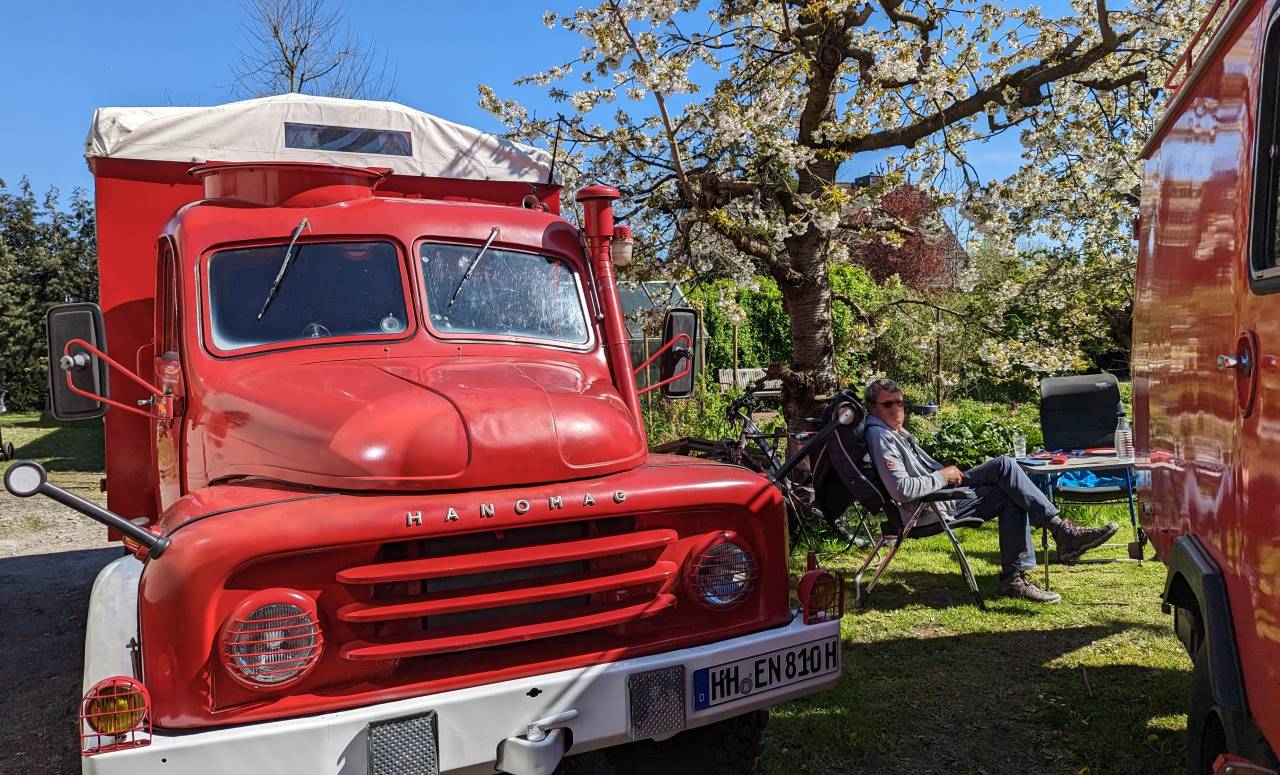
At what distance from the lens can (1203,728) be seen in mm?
3070

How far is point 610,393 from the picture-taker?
4180 millimetres

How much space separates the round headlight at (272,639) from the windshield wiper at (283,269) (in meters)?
1.59

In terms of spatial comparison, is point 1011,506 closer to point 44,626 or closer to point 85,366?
point 85,366

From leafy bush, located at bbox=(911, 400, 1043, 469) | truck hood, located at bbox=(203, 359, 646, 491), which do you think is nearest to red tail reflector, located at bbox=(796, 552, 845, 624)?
truck hood, located at bbox=(203, 359, 646, 491)

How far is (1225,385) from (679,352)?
2.75 metres

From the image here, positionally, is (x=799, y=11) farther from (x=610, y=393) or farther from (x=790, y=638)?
(x=790, y=638)

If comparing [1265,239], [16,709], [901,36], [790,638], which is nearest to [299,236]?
[790,638]

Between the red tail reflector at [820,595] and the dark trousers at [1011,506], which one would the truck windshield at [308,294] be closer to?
the red tail reflector at [820,595]

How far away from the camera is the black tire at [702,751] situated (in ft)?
12.4

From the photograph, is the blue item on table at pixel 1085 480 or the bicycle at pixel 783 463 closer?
the blue item on table at pixel 1085 480

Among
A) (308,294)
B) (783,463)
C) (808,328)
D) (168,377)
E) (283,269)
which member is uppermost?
(283,269)

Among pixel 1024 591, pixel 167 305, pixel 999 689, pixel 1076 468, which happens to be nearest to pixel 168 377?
pixel 167 305

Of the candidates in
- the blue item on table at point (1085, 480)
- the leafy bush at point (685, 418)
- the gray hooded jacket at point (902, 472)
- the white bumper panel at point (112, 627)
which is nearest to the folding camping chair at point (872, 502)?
the gray hooded jacket at point (902, 472)

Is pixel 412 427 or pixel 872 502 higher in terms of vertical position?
pixel 412 427
